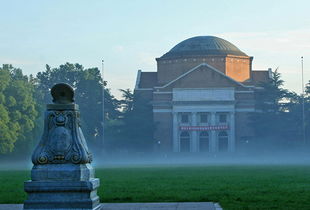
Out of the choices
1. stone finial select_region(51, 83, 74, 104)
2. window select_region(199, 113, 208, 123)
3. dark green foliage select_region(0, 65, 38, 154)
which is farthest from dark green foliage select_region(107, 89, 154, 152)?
stone finial select_region(51, 83, 74, 104)

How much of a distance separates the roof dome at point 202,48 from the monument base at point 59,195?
285ft

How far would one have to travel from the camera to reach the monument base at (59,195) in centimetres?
1261

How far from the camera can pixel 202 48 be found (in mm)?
100625

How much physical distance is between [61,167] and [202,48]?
Result: 291 ft

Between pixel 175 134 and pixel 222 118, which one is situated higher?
pixel 222 118

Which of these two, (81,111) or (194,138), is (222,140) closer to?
(194,138)

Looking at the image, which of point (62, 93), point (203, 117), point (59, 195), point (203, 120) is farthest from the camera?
point (203, 117)

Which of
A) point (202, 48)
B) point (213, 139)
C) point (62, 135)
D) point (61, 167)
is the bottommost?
point (61, 167)

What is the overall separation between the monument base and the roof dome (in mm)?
86990

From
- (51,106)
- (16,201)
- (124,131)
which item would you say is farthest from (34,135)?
(51,106)

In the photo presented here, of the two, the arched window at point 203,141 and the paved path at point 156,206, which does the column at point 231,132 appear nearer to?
the arched window at point 203,141

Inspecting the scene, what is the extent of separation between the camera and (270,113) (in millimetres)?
90938

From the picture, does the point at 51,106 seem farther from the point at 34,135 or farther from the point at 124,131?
the point at 124,131

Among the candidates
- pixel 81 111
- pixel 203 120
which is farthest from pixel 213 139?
pixel 81 111
